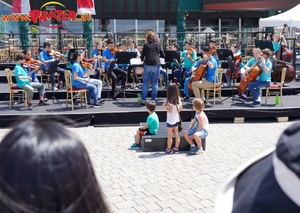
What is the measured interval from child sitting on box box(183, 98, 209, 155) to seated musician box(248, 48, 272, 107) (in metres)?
3.47

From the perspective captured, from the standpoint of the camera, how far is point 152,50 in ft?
32.9

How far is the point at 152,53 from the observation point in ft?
33.0

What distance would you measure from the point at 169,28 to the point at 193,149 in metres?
19.7

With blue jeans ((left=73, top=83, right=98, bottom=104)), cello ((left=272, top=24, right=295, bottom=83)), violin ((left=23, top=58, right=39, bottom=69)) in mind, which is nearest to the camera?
Result: blue jeans ((left=73, top=83, right=98, bottom=104))

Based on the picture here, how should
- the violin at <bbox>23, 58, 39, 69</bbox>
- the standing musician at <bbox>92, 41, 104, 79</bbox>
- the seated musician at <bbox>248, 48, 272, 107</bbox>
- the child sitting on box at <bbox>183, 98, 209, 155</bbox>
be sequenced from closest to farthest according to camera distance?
the child sitting on box at <bbox>183, 98, 209, 155</bbox>
the seated musician at <bbox>248, 48, 272, 107</bbox>
the violin at <bbox>23, 58, 39, 69</bbox>
the standing musician at <bbox>92, 41, 104, 79</bbox>

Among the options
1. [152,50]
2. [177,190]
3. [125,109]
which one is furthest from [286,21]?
[177,190]

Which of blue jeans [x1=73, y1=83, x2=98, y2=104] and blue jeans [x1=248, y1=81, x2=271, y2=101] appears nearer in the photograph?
blue jeans [x1=248, y1=81, x2=271, y2=101]

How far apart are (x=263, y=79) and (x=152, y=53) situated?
105 inches

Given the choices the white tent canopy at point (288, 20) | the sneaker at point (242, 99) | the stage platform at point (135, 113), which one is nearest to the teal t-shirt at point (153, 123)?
the stage platform at point (135, 113)

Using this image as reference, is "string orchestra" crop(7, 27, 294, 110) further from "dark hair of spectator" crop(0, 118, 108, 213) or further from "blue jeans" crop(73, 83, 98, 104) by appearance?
"dark hair of spectator" crop(0, 118, 108, 213)

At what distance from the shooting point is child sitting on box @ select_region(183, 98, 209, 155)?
7117mm

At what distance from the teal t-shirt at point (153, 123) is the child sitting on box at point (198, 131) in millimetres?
576

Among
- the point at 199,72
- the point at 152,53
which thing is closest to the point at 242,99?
the point at 199,72

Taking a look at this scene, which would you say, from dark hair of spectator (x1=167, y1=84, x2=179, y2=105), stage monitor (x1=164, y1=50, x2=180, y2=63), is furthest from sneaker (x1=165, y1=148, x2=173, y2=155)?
stage monitor (x1=164, y1=50, x2=180, y2=63)
